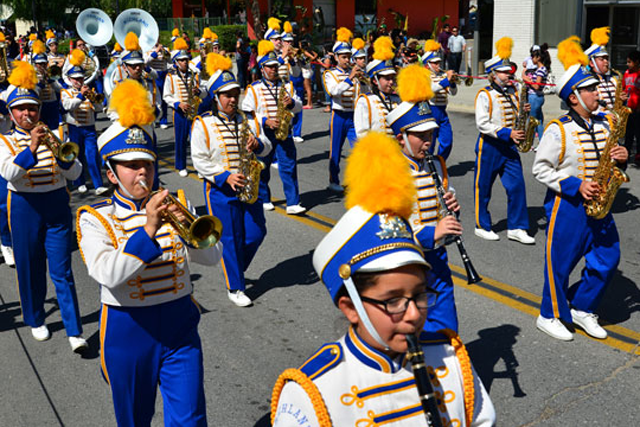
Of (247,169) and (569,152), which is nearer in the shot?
(569,152)

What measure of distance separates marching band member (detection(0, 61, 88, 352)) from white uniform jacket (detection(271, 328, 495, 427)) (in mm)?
4478

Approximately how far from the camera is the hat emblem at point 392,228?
2420mm

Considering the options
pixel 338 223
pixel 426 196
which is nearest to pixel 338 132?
pixel 426 196

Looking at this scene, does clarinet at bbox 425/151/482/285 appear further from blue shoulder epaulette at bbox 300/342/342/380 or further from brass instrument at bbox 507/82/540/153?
brass instrument at bbox 507/82/540/153

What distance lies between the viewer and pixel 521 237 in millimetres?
9000

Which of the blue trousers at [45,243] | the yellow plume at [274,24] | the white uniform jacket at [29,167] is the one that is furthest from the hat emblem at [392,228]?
the yellow plume at [274,24]

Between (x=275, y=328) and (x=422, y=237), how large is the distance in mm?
2477

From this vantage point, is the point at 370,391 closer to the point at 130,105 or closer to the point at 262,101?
the point at 130,105

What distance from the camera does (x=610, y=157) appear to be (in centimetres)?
623

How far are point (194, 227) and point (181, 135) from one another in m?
9.73

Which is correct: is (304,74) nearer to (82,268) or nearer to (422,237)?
(82,268)

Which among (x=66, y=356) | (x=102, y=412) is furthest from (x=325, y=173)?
(x=102, y=412)

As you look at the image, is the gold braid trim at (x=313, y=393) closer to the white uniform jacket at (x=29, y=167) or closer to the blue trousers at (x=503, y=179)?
the white uniform jacket at (x=29, y=167)

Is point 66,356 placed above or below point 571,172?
below
